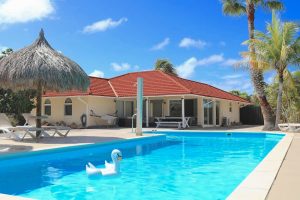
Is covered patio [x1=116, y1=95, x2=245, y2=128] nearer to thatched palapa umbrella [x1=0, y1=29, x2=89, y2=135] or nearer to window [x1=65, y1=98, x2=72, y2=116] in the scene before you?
window [x1=65, y1=98, x2=72, y2=116]

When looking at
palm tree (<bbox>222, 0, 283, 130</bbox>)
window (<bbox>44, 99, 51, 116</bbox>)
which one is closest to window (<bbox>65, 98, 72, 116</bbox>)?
window (<bbox>44, 99, 51, 116</bbox>)

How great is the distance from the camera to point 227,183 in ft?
24.1

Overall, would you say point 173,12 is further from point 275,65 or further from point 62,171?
point 62,171

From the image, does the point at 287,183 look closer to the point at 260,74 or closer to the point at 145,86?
the point at 260,74

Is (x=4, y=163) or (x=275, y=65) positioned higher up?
(x=275, y=65)

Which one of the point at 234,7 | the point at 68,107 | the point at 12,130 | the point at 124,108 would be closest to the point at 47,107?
the point at 68,107

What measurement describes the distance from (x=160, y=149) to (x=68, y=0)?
890 cm

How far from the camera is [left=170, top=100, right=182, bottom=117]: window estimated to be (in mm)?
25594

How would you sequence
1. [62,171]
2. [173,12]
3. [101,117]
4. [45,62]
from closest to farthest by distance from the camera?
[62,171], [45,62], [173,12], [101,117]

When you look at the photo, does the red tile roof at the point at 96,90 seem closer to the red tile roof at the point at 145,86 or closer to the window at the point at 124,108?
the red tile roof at the point at 145,86

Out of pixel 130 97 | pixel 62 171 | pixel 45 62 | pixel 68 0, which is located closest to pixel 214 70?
pixel 130 97

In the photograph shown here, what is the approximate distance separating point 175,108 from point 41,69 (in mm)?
13960

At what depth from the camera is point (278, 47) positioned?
66.2ft

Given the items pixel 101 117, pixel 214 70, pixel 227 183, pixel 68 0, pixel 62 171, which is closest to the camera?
pixel 227 183
